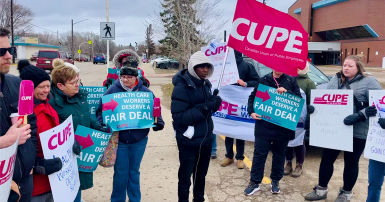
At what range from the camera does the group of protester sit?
2172 mm

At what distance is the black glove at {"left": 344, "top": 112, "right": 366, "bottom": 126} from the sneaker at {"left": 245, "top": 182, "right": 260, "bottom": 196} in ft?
4.79

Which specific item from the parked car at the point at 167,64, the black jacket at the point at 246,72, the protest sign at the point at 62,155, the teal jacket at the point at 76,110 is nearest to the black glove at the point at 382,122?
the black jacket at the point at 246,72

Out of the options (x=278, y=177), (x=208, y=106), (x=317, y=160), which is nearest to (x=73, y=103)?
(x=208, y=106)

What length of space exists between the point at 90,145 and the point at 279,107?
2542mm

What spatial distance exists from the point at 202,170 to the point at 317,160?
302 cm

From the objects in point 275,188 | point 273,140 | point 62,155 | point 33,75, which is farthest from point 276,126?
point 33,75

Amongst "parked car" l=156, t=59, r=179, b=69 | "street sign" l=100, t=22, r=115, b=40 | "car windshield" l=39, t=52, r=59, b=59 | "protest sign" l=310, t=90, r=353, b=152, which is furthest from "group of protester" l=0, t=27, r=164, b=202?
"parked car" l=156, t=59, r=179, b=69

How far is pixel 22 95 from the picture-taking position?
201cm

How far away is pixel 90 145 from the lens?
327 centimetres

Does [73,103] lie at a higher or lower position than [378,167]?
higher

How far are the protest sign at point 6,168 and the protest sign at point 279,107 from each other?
3.13m

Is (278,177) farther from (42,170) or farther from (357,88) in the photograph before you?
(42,170)

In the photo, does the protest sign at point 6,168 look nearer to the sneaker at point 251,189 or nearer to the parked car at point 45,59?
the sneaker at point 251,189

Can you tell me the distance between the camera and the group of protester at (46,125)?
2172mm
